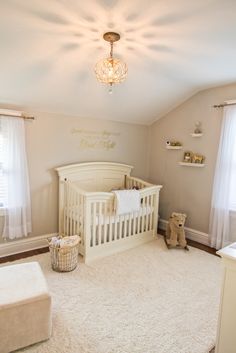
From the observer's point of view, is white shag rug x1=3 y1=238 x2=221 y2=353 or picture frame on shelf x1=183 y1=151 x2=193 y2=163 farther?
picture frame on shelf x1=183 y1=151 x2=193 y2=163

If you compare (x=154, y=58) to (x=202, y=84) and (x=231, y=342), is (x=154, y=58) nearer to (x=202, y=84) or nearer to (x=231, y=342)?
(x=202, y=84)

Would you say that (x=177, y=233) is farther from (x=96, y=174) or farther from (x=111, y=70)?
(x=111, y=70)

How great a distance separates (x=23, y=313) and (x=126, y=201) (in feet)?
5.88

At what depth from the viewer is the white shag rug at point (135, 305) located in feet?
5.69

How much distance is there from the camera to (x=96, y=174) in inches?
147

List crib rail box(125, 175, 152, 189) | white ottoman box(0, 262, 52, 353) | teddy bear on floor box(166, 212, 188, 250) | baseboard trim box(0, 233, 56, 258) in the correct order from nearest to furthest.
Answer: white ottoman box(0, 262, 52, 353)
baseboard trim box(0, 233, 56, 258)
teddy bear on floor box(166, 212, 188, 250)
crib rail box(125, 175, 152, 189)

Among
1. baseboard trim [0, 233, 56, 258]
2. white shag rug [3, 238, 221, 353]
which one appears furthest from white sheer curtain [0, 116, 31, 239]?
white shag rug [3, 238, 221, 353]

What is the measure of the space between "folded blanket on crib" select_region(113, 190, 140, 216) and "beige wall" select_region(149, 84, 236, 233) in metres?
1.02

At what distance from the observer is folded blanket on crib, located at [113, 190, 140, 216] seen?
306cm

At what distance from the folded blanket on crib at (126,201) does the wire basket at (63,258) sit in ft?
2.38

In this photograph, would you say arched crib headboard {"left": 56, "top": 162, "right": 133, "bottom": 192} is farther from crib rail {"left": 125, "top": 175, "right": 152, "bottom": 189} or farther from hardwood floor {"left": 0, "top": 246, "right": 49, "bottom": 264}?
hardwood floor {"left": 0, "top": 246, "right": 49, "bottom": 264}

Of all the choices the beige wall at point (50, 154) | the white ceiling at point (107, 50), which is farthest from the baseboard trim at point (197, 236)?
the white ceiling at point (107, 50)

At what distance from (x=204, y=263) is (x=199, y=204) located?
0.98m

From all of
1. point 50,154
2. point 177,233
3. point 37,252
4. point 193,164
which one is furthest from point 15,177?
point 193,164
